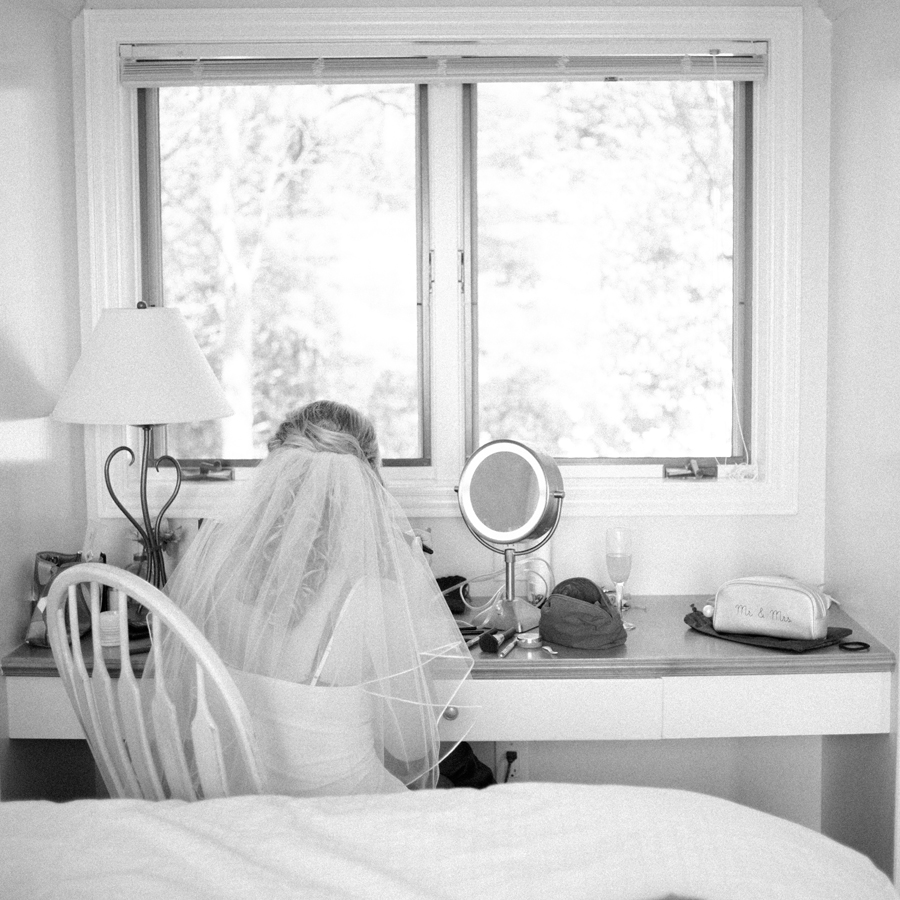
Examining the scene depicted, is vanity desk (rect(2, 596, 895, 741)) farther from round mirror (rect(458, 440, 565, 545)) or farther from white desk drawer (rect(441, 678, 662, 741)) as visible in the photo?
round mirror (rect(458, 440, 565, 545))

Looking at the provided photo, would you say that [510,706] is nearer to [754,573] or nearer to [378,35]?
[754,573]

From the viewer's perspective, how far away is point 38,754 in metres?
2.51

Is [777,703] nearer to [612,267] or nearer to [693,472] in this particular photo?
[693,472]

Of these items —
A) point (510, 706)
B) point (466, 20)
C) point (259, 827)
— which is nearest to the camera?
point (259, 827)

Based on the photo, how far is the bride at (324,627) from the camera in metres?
1.85

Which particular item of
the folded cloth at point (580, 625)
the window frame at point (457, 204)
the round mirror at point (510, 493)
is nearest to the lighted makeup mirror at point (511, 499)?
the round mirror at point (510, 493)

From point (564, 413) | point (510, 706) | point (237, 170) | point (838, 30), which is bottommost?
point (510, 706)

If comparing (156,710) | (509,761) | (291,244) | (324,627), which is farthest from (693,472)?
(156,710)

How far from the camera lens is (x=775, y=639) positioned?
239 cm

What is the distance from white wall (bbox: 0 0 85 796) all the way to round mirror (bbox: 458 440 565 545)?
944 mm

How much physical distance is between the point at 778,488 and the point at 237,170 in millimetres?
1560

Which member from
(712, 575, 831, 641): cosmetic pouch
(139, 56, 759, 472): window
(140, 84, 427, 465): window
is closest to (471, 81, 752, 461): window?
(139, 56, 759, 472): window

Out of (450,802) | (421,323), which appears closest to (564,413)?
(421,323)

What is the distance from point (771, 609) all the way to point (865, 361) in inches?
23.0
